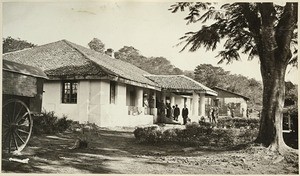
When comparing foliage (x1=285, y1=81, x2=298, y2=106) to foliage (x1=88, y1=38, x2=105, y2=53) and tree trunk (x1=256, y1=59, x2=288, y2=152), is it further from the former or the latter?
foliage (x1=88, y1=38, x2=105, y2=53)

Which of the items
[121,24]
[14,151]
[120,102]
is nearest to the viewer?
[14,151]

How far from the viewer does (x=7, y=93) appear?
5035mm

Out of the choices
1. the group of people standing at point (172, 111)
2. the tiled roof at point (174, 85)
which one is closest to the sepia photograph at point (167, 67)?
the tiled roof at point (174, 85)

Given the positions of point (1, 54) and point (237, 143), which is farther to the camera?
point (237, 143)

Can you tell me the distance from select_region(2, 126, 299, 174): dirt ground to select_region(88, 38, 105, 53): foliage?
1.63 meters

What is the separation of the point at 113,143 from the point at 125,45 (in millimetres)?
1633

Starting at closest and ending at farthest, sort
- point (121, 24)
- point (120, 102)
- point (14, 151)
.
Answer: point (14, 151)
point (121, 24)
point (120, 102)

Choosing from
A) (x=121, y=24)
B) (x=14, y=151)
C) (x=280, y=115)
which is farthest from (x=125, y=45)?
(x=280, y=115)

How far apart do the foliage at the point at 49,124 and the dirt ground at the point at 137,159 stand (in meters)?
0.16

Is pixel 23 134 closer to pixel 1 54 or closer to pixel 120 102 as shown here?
pixel 1 54

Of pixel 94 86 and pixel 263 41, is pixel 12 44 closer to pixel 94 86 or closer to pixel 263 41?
pixel 94 86

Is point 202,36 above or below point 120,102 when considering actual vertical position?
above

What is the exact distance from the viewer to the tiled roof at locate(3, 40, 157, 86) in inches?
264

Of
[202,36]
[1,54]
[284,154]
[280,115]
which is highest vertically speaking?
[202,36]
